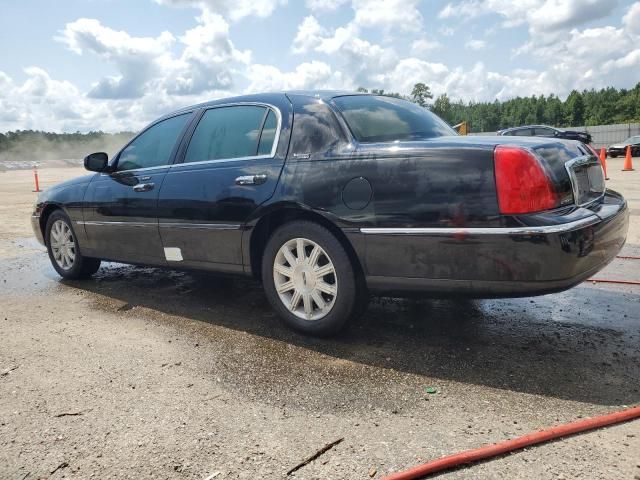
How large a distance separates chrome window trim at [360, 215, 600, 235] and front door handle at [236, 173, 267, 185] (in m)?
0.93

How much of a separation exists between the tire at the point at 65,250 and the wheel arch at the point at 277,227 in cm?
228

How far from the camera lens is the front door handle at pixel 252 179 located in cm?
360

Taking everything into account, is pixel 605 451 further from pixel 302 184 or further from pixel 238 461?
pixel 302 184

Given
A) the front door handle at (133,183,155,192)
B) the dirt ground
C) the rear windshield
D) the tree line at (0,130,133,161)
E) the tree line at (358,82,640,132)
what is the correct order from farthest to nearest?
the tree line at (358,82,640,132) < the tree line at (0,130,133,161) < the front door handle at (133,183,155,192) < the rear windshield < the dirt ground

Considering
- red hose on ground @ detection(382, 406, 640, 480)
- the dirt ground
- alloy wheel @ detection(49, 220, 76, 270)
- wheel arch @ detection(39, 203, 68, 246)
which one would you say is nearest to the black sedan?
the dirt ground

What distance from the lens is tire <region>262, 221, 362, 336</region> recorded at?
3.28 m

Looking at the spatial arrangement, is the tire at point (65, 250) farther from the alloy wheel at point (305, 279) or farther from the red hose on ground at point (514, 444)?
the red hose on ground at point (514, 444)

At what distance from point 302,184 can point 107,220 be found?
90.2 inches

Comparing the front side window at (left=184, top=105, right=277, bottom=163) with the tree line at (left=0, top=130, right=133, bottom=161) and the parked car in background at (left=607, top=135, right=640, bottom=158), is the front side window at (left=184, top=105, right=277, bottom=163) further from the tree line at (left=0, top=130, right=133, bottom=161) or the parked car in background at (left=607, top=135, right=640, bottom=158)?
the tree line at (left=0, top=130, right=133, bottom=161)

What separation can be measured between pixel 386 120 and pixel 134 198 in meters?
2.25

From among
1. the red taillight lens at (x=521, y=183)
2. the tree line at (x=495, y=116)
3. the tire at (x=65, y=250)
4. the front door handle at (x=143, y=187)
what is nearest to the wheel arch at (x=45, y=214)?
the tire at (x=65, y=250)

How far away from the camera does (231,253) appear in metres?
3.87

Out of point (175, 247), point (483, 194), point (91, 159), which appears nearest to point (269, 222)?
point (175, 247)

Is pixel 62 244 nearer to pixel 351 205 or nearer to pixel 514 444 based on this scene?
pixel 351 205
